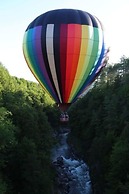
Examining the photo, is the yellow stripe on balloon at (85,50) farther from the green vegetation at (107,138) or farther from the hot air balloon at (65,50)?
the green vegetation at (107,138)

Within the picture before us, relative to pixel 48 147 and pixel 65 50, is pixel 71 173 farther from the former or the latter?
pixel 65 50

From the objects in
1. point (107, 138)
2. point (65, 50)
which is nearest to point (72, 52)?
point (65, 50)

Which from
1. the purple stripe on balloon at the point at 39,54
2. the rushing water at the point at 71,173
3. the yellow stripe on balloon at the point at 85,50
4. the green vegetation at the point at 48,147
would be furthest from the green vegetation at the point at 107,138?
the purple stripe on balloon at the point at 39,54

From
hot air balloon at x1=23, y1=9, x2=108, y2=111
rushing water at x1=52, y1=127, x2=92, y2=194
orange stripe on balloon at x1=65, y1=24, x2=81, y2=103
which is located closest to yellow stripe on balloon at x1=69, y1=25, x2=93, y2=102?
hot air balloon at x1=23, y1=9, x2=108, y2=111

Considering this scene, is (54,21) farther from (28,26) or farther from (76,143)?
(76,143)

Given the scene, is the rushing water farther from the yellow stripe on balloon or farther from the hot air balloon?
the yellow stripe on balloon
